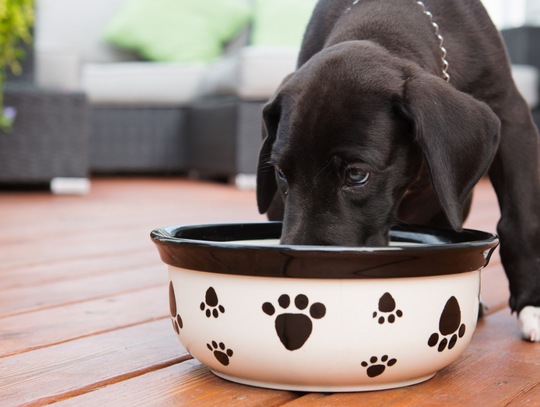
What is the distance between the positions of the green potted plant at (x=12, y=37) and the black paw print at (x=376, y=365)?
128 inches

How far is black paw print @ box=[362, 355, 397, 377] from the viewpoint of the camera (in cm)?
85

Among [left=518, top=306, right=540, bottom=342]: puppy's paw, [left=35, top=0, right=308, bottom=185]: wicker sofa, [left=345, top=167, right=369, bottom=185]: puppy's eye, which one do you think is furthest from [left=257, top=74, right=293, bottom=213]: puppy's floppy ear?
[left=35, top=0, right=308, bottom=185]: wicker sofa

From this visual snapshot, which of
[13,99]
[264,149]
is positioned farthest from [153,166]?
[264,149]

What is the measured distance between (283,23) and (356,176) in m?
4.29

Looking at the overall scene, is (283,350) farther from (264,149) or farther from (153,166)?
(153,166)

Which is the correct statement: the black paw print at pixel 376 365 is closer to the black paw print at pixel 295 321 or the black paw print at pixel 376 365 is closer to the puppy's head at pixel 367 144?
the black paw print at pixel 295 321

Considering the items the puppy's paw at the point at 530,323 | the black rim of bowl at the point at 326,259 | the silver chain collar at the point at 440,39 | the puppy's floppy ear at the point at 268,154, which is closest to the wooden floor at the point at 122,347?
the puppy's paw at the point at 530,323

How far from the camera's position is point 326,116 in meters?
1.09

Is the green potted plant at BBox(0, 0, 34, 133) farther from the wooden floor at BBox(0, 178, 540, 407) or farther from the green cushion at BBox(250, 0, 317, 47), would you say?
the green cushion at BBox(250, 0, 317, 47)

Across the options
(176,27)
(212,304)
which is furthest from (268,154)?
(176,27)

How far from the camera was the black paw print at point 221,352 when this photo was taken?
0.88 m

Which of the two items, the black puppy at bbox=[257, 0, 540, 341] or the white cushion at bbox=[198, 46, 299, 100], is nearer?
the black puppy at bbox=[257, 0, 540, 341]

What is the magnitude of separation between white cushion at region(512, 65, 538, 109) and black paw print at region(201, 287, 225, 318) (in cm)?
452

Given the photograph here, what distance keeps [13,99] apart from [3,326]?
2.94 meters
